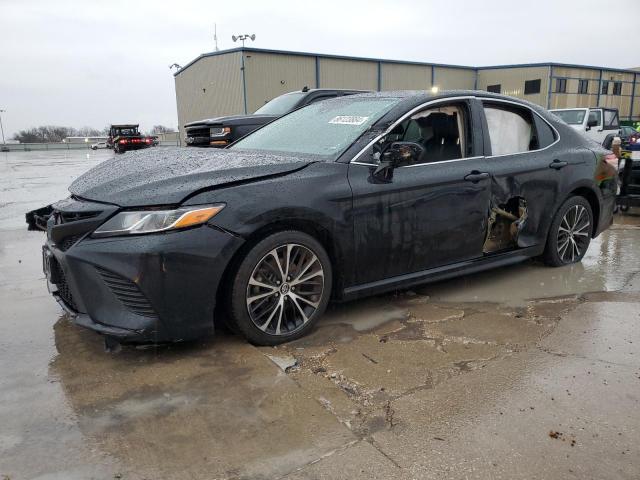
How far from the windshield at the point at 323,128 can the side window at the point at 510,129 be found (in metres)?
0.95

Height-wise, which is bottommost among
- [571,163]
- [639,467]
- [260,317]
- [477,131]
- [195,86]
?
[639,467]

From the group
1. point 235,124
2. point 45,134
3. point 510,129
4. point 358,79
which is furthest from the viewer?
point 45,134

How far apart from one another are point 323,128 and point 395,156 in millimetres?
778

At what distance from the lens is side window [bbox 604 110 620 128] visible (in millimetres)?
16281

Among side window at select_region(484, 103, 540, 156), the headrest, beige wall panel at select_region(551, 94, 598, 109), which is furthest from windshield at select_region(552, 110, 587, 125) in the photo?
beige wall panel at select_region(551, 94, 598, 109)

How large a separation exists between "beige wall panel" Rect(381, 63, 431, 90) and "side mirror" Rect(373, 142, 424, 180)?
2450cm

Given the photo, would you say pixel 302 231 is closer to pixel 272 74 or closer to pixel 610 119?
pixel 610 119

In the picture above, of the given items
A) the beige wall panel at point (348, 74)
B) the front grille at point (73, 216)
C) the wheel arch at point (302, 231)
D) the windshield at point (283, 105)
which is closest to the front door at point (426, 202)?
the wheel arch at point (302, 231)

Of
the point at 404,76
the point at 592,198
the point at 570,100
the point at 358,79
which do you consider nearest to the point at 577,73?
the point at 570,100

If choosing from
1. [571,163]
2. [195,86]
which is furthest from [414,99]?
[195,86]

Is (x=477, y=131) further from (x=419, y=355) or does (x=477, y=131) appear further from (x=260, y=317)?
(x=260, y=317)

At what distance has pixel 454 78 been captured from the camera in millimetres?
30047

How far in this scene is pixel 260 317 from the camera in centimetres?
313

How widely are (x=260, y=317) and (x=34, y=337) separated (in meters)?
1.54
